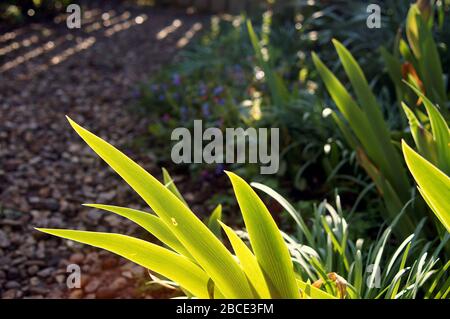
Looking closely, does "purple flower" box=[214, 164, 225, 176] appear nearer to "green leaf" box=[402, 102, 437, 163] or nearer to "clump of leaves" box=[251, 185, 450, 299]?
"clump of leaves" box=[251, 185, 450, 299]

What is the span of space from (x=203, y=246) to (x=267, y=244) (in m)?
0.12

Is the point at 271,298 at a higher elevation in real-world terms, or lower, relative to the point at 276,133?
higher

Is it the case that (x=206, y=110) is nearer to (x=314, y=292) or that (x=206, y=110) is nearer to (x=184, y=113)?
(x=184, y=113)

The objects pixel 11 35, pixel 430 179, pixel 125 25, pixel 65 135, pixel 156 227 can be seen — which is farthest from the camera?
pixel 125 25

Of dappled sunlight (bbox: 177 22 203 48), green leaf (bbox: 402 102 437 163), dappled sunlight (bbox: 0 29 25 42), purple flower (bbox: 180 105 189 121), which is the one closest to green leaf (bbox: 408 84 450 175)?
green leaf (bbox: 402 102 437 163)

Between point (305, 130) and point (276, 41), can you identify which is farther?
point (276, 41)

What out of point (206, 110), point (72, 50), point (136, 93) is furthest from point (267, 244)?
point (72, 50)

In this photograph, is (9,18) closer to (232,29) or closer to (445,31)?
(232,29)

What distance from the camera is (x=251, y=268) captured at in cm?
113

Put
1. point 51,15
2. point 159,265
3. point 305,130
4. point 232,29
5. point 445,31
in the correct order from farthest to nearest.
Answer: point 51,15
point 232,29
point 445,31
point 305,130
point 159,265

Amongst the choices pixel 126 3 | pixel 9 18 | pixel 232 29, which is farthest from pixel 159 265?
pixel 126 3

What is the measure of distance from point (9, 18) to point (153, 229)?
4667mm

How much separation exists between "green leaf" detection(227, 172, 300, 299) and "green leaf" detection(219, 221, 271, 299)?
1 centimetres

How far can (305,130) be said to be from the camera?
2693 millimetres
